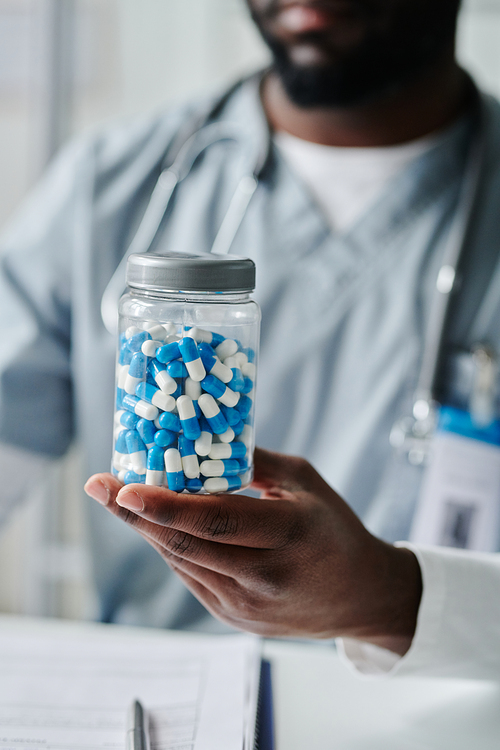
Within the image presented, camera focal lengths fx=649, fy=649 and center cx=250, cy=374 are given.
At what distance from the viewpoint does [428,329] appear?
87 cm

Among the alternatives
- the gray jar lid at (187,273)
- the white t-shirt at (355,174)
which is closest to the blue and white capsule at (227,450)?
the gray jar lid at (187,273)

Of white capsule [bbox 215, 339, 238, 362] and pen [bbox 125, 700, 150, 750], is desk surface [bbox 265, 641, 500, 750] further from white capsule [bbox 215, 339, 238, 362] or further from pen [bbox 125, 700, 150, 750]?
white capsule [bbox 215, 339, 238, 362]

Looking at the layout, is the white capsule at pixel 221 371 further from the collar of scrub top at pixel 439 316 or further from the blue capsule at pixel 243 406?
the collar of scrub top at pixel 439 316

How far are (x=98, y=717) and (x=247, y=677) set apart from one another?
14 centimetres

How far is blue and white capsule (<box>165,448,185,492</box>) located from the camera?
17.0 inches

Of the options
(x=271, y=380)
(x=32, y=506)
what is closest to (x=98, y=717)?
(x=271, y=380)

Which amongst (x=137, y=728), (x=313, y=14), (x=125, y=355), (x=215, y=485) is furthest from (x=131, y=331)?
(x=313, y=14)

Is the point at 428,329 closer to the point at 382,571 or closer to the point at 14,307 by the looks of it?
the point at 382,571

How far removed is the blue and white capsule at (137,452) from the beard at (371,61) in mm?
623

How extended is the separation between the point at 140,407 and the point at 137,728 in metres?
0.28

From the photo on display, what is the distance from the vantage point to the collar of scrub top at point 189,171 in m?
0.90

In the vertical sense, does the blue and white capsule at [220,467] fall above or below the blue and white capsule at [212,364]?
below

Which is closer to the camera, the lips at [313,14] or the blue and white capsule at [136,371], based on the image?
the blue and white capsule at [136,371]

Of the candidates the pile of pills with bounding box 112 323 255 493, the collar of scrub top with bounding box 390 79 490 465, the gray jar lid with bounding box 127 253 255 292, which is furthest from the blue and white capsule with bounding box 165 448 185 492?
the collar of scrub top with bounding box 390 79 490 465
